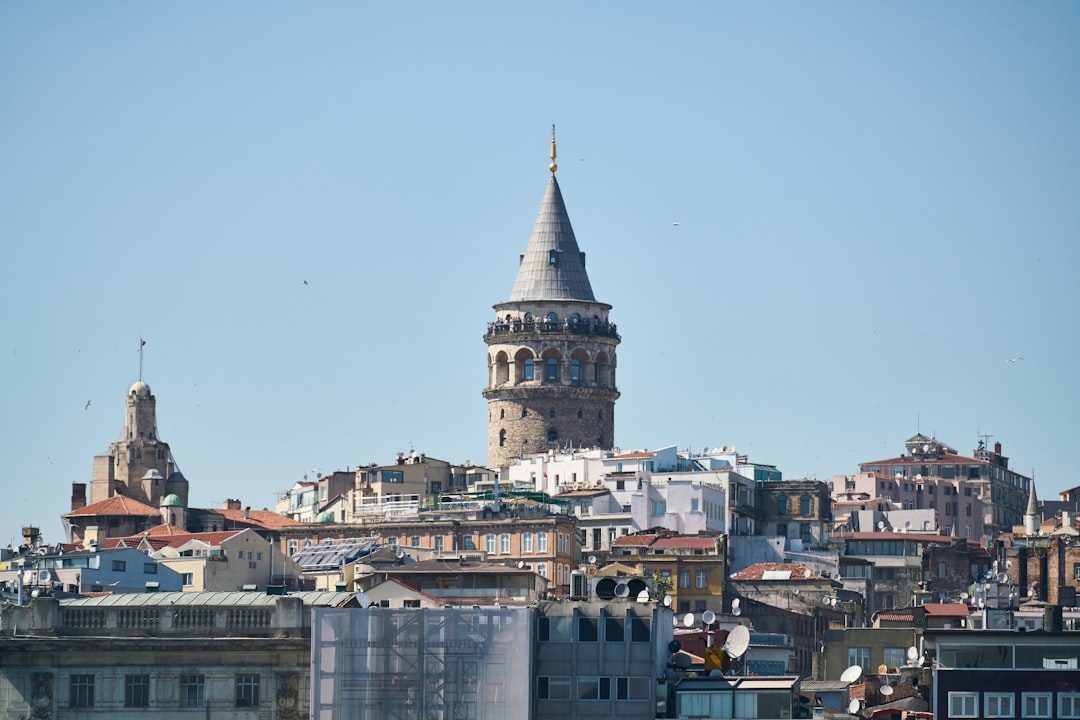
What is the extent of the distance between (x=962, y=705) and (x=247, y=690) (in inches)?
659

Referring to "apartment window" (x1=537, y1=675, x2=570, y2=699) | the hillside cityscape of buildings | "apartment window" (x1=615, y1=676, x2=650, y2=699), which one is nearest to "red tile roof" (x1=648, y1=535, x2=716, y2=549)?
the hillside cityscape of buildings

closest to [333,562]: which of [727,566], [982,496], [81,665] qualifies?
[727,566]

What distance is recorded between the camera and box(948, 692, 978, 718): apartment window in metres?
72.5

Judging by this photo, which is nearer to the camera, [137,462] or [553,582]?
[553,582]

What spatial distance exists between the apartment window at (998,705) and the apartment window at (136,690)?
1907 cm

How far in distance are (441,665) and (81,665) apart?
7.55 m

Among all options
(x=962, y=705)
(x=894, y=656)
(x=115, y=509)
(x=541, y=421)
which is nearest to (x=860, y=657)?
(x=894, y=656)

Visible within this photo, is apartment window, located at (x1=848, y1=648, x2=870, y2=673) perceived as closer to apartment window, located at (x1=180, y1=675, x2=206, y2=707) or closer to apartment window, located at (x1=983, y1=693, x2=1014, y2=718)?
apartment window, located at (x1=983, y1=693, x2=1014, y2=718)

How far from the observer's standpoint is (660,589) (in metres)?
112

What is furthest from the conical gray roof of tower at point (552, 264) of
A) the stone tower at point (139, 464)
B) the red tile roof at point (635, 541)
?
the red tile roof at point (635, 541)

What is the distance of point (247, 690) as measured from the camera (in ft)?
219

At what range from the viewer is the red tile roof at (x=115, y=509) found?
148 meters

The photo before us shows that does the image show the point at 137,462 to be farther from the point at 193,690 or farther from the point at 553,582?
the point at 193,690

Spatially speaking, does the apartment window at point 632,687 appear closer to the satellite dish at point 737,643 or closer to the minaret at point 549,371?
the satellite dish at point 737,643
